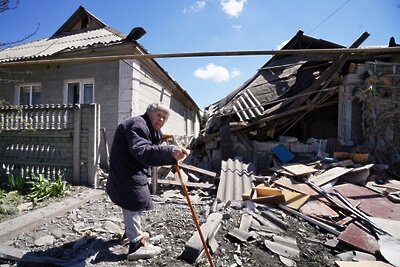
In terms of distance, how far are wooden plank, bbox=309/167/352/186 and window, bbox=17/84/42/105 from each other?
31.6ft

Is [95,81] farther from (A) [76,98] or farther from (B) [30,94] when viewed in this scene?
(B) [30,94]

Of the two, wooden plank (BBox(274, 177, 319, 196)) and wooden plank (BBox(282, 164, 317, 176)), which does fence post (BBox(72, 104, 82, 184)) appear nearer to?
wooden plank (BBox(274, 177, 319, 196))

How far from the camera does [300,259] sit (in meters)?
3.15

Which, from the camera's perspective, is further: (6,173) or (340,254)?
(6,173)

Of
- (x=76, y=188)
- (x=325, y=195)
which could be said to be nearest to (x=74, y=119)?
(x=76, y=188)

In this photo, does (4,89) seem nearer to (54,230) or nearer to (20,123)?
(20,123)

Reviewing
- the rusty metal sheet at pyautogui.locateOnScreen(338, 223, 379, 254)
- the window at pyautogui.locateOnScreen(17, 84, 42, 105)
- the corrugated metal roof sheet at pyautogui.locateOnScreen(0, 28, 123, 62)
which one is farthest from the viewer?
the window at pyautogui.locateOnScreen(17, 84, 42, 105)

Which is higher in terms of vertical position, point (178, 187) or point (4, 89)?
point (4, 89)

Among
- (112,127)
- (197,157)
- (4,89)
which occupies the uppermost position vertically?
(4,89)

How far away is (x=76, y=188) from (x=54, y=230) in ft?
6.52

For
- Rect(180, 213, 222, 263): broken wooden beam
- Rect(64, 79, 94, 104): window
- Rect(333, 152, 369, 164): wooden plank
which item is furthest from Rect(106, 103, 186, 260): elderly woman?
Rect(64, 79, 94, 104): window

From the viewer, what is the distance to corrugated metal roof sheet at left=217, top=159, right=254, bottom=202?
17.7 ft

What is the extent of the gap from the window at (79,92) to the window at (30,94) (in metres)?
1.26

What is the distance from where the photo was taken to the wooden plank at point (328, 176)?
5.55 metres
